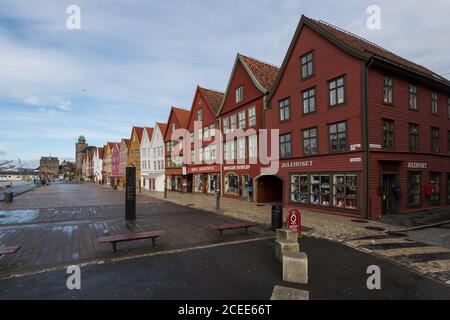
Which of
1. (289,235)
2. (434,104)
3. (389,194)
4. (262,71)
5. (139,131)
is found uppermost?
(262,71)

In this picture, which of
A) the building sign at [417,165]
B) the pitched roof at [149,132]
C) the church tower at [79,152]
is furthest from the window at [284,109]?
the church tower at [79,152]

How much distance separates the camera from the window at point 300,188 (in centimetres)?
1709

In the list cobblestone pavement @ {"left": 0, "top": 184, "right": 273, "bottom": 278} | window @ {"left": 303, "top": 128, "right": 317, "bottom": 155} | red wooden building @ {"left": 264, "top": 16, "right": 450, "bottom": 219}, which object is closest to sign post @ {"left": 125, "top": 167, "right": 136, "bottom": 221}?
cobblestone pavement @ {"left": 0, "top": 184, "right": 273, "bottom": 278}

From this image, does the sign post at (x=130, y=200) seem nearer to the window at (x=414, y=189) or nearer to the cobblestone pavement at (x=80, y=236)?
the cobblestone pavement at (x=80, y=236)

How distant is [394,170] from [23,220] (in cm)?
2116

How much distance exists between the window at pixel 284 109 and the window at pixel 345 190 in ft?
20.4

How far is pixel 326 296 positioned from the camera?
197 inches

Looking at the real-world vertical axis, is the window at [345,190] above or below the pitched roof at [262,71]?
below

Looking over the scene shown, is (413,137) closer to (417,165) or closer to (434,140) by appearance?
(417,165)

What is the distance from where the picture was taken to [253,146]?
22297 mm

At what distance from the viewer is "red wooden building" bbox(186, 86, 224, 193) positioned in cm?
2866

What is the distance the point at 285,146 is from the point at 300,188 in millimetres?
3492

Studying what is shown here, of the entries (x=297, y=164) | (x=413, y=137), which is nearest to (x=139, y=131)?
(x=297, y=164)
